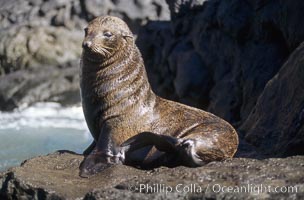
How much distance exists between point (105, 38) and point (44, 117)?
32.3 feet

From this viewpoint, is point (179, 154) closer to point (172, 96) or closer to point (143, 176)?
point (143, 176)

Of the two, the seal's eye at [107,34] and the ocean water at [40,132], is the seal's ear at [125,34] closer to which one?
the seal's eye at [107,34]

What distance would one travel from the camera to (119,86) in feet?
22.0

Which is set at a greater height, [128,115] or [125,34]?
[125,34]

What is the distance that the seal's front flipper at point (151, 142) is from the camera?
20.3 feet

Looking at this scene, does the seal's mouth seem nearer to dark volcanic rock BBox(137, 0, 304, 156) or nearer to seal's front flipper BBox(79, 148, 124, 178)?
seal's front flipper BBox(79, 148, 124, 178)

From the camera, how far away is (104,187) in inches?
211

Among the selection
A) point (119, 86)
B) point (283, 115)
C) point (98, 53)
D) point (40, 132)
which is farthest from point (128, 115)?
point (40, 132)

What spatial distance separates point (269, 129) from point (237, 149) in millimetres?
419

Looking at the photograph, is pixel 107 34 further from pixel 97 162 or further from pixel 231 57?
pixel 231 57

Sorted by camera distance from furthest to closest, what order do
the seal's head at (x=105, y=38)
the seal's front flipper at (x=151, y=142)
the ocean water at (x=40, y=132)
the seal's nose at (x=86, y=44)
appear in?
1. the ocean water at (x=40, y=132)
2. the seal's head at (x=105, y=38)
3. the seal's nose at (x=86, y=44)
4. the seal's front flipper at (x=151, y=142)

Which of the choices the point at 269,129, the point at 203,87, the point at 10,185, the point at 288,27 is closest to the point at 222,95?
the point at 203,87

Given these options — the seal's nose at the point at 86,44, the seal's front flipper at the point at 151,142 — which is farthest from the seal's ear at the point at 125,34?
the seal's front flipper at the point at 151,142

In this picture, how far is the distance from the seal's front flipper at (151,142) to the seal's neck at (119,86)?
0.33m
